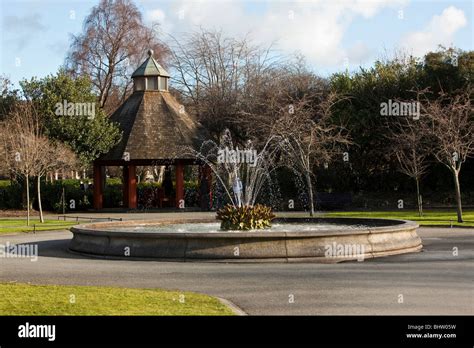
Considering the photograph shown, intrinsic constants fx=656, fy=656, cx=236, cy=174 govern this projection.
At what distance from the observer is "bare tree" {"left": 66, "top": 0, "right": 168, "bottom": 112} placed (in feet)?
202

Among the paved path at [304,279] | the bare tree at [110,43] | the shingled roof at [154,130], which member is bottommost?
the paved path at [304,279]

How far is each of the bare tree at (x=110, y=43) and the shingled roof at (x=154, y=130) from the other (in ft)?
46.7

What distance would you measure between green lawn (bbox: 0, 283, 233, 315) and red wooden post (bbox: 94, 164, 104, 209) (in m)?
32.6

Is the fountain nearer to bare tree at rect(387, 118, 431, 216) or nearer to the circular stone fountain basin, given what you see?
the circular stone fountain basin

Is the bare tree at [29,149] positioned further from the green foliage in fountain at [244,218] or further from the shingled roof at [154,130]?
the green foliage in fountain at [244,218]

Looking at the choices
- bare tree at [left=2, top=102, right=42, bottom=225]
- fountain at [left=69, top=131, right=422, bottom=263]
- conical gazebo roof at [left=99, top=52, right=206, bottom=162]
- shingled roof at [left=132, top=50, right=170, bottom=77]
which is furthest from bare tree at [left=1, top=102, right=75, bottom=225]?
fountain at [left=69, top=131, right=422, bottom=263]

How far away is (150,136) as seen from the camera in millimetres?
45469

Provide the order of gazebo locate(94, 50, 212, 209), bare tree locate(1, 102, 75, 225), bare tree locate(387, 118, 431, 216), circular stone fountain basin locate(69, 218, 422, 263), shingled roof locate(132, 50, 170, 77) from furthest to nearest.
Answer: shingled roof locate(132, 50, 170, 77), gazebo locate(94, 50, 212, 209), bare tree locate(387, 118, 431, 216), bare tree locate(1, 102, 75, 225), circular stone fountain basin locate(69, 218, 422, 263)

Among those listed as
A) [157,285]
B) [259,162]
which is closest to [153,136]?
[259,162]

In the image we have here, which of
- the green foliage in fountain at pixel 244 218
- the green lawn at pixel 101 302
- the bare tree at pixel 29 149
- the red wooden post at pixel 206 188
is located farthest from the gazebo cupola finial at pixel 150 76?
the green lawn at pixel 101 302

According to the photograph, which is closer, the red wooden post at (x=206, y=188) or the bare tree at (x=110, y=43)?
the red wooden post at (x=206, y=188)

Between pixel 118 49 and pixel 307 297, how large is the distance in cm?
5413

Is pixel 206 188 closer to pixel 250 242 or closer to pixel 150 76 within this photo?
pixel 150 76

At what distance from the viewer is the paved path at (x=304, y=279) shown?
35.4ft
